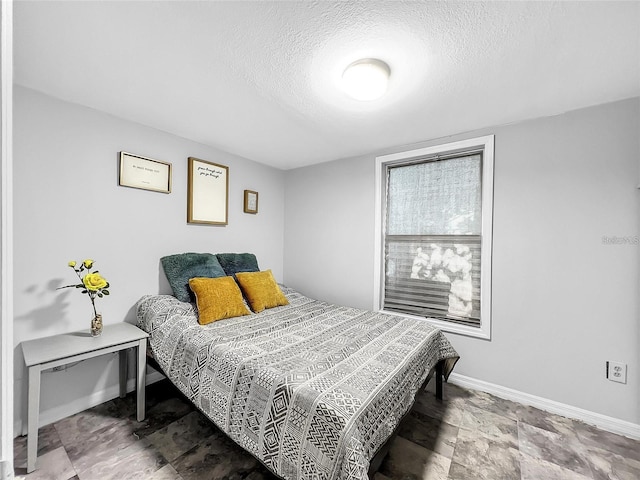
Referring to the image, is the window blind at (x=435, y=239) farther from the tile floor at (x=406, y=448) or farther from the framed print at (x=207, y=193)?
the framed print at (x=207, y=193)

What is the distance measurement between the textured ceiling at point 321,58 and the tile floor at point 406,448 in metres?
2.36

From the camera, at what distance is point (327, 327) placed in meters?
2.23

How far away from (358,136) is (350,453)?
8.19 ft

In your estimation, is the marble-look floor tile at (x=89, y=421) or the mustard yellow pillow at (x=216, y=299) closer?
the marble-look floor tile at (x=89, y=421)

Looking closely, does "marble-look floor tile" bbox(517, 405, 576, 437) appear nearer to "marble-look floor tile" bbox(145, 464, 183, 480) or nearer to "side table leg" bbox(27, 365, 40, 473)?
"marble-look floor tile" bbox(145, 464, 183, 480)

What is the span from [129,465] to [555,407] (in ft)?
9.93

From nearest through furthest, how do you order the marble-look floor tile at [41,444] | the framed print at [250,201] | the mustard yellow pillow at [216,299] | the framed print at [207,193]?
the marble-look floor tile at [41,444]
the mustard yellow pillow at [216,299]
the framed print at [207,193]
the framed print at [250,201]

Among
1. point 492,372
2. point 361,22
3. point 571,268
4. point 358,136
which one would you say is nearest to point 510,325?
point 492,372

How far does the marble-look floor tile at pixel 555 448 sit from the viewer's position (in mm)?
1677

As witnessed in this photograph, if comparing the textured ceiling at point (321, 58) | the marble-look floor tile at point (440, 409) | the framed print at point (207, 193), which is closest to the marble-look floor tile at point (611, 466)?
the marble-look floor tile at point (440, 409)

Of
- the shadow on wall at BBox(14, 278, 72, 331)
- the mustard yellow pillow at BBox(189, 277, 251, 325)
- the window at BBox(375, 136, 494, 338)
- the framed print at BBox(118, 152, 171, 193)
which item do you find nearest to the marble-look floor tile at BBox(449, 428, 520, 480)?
the window at BBox(375, 136, 494, 338)

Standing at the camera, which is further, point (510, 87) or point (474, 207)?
point (474, 207)

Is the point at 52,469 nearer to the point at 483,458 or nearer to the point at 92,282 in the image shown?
the point at 92,282

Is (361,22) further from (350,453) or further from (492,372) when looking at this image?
(492,372)
